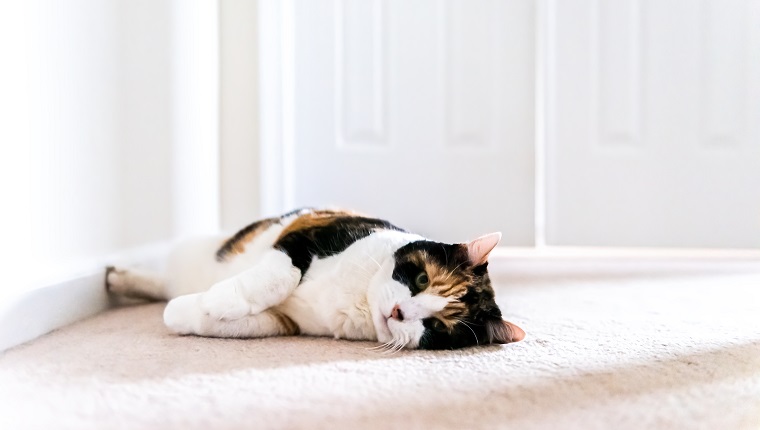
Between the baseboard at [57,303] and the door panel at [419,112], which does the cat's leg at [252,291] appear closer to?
the baseboard at [57,303]

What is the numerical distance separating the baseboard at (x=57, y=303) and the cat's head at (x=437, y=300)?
611 millimetres

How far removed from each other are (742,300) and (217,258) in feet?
4.26

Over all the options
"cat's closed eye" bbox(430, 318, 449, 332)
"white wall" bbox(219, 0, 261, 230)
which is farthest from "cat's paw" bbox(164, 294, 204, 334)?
"white wall" bbox(219, 0, 261, 230)

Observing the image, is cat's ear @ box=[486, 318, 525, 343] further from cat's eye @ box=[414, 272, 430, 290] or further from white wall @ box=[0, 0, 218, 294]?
white wall @ box=[0, 0, 218, 294]

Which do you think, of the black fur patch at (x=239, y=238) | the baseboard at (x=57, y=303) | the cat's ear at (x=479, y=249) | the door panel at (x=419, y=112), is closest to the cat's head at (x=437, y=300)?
the cat's ear at (x=479, y=249)

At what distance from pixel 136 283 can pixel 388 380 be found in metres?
0.80

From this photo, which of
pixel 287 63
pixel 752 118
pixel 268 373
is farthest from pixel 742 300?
pixel 287 63

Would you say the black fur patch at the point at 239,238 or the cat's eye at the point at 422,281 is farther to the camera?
the black fur patch at the point at 239,238

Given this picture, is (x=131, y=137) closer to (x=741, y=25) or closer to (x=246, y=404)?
(x=246, y=404)

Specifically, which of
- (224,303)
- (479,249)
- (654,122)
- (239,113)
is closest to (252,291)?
(224,303)

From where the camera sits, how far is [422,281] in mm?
1065

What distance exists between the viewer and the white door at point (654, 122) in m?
2.18

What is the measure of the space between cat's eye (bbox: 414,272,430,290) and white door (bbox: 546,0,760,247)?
131 cm

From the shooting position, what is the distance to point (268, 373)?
917 mm
